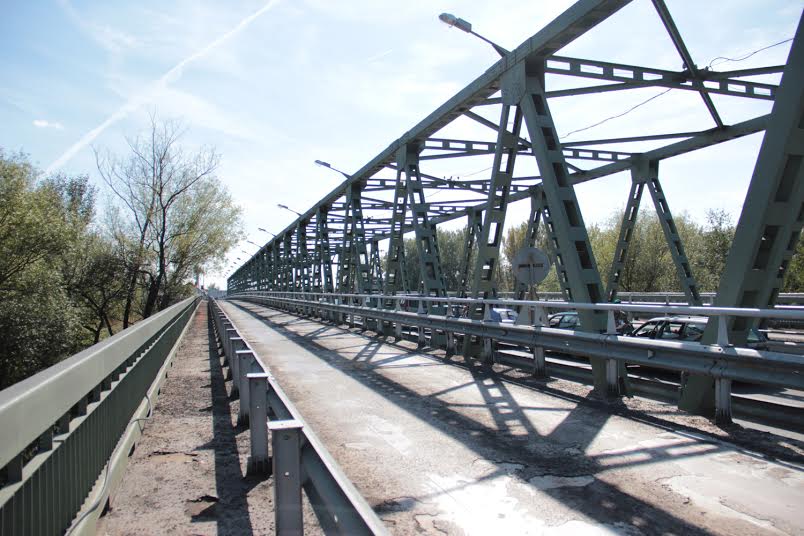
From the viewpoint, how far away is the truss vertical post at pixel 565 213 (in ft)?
26.8

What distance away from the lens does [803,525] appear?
349cm

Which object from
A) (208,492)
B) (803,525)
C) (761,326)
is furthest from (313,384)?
(761,326)

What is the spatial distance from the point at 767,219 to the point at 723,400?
80.5 inches

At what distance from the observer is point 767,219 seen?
5992mm

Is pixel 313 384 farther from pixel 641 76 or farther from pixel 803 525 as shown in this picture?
pixel 641 76

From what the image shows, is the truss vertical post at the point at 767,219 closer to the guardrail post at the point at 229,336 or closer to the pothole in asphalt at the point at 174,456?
the pothole in asphalt at the point at 174,456

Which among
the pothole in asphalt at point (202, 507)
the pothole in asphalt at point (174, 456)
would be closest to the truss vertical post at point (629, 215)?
the pothole in asphalt at point (174, 456)

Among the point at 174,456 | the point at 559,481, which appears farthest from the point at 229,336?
the point at 559,481

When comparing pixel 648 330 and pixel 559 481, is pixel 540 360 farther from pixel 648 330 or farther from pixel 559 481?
pixel 559 481

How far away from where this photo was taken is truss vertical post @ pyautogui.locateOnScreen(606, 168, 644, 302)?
582 inches

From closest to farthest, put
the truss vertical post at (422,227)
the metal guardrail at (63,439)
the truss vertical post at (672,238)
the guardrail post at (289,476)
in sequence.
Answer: the metal guardrail at (63,439), the guardrail post at (289,476), the truss vertical post at (672,238), the truss vertical post at (422,227)

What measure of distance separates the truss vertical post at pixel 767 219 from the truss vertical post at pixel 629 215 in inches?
330

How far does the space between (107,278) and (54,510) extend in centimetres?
4148

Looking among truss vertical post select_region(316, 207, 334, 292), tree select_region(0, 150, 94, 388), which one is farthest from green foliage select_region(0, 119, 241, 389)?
truss vertical post select_region(316, 207, 334, 292)
